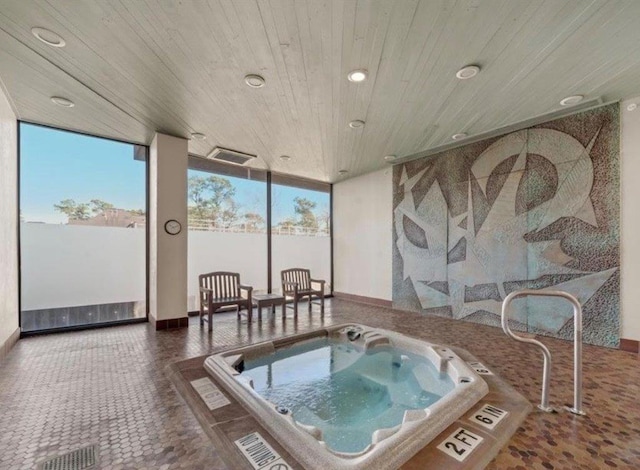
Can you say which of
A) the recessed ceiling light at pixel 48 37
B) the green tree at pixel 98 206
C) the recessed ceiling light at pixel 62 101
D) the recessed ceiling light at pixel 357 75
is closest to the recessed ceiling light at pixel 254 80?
the recessed ceiling light at pixel 357 75

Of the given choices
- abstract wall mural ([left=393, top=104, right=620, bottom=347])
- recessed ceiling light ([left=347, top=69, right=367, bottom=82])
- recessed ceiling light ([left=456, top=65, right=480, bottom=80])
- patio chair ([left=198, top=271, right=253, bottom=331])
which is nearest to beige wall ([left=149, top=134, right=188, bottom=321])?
patio chair ([left=198, top=271, right=253, bottom=331])

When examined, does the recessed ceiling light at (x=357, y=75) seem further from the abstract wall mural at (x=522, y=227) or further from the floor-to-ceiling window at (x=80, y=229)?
the floor-to-ceiling window at (x=80, y=229)

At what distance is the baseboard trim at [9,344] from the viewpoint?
3061 mm

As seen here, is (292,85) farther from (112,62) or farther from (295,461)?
(295,461)

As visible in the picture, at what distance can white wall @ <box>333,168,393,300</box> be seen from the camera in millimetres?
6023

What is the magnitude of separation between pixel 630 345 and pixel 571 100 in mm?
2826

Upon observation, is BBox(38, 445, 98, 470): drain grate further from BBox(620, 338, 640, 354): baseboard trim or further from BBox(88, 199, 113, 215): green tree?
BBox(620, 338, 640, 354): baseboard trim

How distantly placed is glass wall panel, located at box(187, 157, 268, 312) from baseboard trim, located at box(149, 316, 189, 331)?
27.5 inches

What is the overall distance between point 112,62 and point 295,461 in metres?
3.33

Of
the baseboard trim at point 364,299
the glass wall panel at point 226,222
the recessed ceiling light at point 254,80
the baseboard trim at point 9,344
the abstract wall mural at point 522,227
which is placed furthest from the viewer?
the baseboard trim at point 364,299

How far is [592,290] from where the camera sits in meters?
3.50

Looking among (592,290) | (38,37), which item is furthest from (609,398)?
(38,37)

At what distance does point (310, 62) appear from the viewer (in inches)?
99.0

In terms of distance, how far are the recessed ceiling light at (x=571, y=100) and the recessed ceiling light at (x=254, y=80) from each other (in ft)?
10.8
